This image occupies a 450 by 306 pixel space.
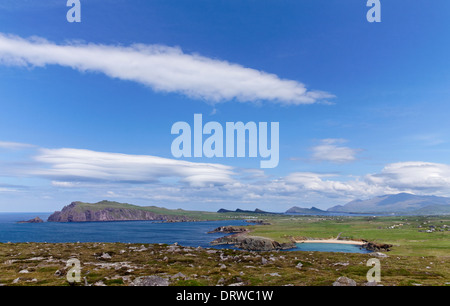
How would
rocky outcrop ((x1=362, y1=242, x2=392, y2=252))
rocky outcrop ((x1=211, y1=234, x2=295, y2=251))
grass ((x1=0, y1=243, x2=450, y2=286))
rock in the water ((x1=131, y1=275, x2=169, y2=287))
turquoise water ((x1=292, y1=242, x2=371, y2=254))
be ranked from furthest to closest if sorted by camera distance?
rocky outcrop ((x1=211, y1=234, x2=295, y2=251)) → turquoise water ((x1=292, y1=242, x2=371, y2=254)) → rocky outcrop ((x1=362, y1=242, x2=392, y2=252)) → grass ((x1=0, y1=243, x2=450, y2=286)) → rock in the water ((x1=131, y1=275, x2=169, y2=287))

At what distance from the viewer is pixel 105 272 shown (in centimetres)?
4303

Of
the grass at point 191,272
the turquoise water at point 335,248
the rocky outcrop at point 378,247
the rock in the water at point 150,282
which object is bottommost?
the turquoise water at point 335,248

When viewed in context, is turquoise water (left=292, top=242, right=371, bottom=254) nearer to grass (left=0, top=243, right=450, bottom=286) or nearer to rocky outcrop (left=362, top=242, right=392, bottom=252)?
rocky outcrop (left=362, top=242, right=392, bottom=252)

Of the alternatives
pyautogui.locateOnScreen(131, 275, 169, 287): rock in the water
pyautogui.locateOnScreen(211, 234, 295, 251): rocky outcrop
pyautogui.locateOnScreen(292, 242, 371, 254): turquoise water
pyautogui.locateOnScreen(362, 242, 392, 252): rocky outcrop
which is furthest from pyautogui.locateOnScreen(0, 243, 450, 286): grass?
pyautogui.locateOnScreen(362, 242, 392, 252): rocky outcrop

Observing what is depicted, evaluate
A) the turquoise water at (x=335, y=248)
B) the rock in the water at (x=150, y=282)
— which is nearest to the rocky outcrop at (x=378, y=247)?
the turquoise water at (x=335, y=248)

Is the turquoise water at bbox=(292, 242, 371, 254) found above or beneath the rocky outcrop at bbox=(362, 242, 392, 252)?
beneath

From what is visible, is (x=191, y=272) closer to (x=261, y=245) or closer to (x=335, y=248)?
(x=261, y=245)

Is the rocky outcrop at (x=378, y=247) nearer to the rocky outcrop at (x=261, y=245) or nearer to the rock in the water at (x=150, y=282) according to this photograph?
the rocky outcrop at (x=261, y=245)

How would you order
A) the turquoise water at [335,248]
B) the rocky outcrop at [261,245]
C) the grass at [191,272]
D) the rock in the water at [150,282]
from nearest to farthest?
the rock in the water at [150,282], the grass at [191,272], the turquoise water at [335,248], the rocky outcrop at [261,245]

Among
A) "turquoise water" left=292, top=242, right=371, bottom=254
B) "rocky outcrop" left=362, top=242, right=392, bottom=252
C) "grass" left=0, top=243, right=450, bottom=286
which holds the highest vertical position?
"grass" left=0, top=243, right=450, bottom=286

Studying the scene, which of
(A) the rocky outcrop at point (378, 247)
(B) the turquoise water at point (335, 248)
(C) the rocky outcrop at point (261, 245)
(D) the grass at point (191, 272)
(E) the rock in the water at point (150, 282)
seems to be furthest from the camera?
(C) the rocky outcrop at point (261, 245)
